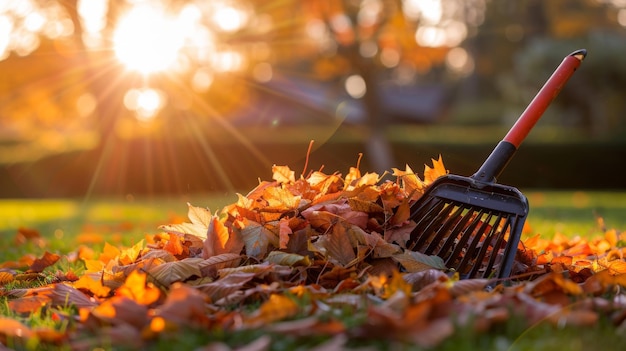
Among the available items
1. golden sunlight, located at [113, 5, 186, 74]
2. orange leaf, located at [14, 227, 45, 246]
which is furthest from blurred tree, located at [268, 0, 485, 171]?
orange leaf, located at [14, 227, 45, 246]

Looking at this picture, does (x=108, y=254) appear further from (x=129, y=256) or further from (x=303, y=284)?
(x=303, y=284)

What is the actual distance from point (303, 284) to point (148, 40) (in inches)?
376

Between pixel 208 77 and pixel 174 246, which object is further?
pixel 208 77

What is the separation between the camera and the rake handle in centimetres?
265

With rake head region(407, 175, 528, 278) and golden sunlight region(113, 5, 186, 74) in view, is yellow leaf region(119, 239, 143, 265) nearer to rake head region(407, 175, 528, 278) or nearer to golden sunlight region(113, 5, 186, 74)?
rake head region(407, 175, 528, 278)

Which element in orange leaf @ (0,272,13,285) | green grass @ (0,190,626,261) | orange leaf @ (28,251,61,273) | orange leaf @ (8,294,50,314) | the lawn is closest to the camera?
the lawn

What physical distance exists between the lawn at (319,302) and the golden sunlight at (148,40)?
2490 millimetres

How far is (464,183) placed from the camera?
2635 mm

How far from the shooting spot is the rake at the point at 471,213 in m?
2.49

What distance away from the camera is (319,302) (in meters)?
2.01

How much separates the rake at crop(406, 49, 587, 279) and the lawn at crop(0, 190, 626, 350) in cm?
46

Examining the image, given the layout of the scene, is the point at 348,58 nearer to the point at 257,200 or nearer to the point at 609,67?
the point at 609,67

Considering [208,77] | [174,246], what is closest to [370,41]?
[208,77]

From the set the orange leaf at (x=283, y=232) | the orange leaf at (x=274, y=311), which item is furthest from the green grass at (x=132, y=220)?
the orange leaf at (x=274, y=311)
